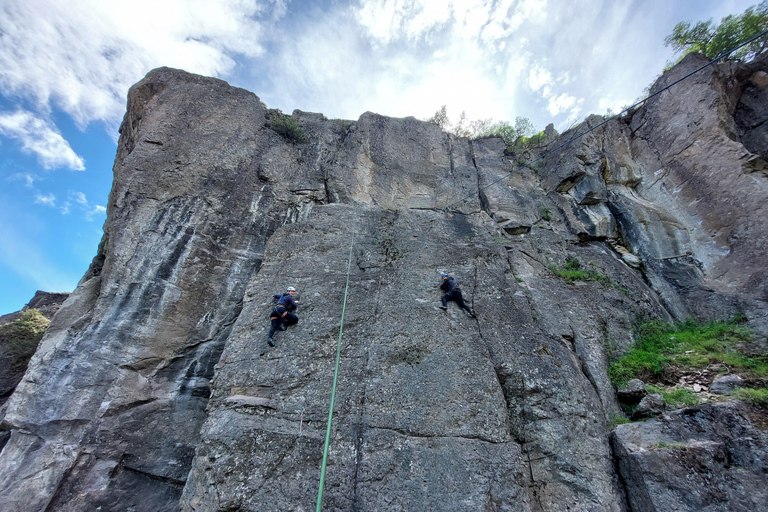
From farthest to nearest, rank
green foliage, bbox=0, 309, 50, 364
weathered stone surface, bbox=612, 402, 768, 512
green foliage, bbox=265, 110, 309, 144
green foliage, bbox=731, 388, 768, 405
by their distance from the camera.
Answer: green foliage, bbox=265, 110, 309, 144, green foliage, bbox=0, 309, 50, 364, green foliage, bbox=731, 388, 768, 405, weathered stone surface, bbox=612, 402, 768, 512

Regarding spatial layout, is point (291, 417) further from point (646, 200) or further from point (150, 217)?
point (646, 200)

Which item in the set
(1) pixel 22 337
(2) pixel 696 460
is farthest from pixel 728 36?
(1) pixel 22 337

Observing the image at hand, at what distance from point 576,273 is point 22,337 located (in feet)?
47.6

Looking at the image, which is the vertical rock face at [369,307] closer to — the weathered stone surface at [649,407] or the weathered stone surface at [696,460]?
the weathered stone surface at [696,460]

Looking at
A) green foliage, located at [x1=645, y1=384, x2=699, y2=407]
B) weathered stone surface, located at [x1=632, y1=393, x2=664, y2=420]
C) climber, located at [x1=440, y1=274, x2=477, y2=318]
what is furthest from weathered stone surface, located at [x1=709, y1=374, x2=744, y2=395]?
climber, located at [x1=440, y1=274, x2=477, y2=318]

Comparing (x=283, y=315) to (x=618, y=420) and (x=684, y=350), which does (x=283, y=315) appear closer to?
(x=618, y=420)

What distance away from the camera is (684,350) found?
6.97m

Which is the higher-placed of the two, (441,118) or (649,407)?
(441,118)

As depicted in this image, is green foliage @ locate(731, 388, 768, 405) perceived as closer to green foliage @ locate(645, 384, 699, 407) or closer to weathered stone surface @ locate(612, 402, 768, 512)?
weathered stone surface @ locate(612, 402, 768, 512)

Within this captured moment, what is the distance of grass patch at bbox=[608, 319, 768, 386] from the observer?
628 centimetres

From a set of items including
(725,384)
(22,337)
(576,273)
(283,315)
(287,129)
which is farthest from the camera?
(287,129)

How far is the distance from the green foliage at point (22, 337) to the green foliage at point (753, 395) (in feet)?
49.7

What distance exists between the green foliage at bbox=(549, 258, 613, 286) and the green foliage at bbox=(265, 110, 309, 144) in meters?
8.89

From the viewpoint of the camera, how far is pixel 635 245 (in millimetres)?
10336
